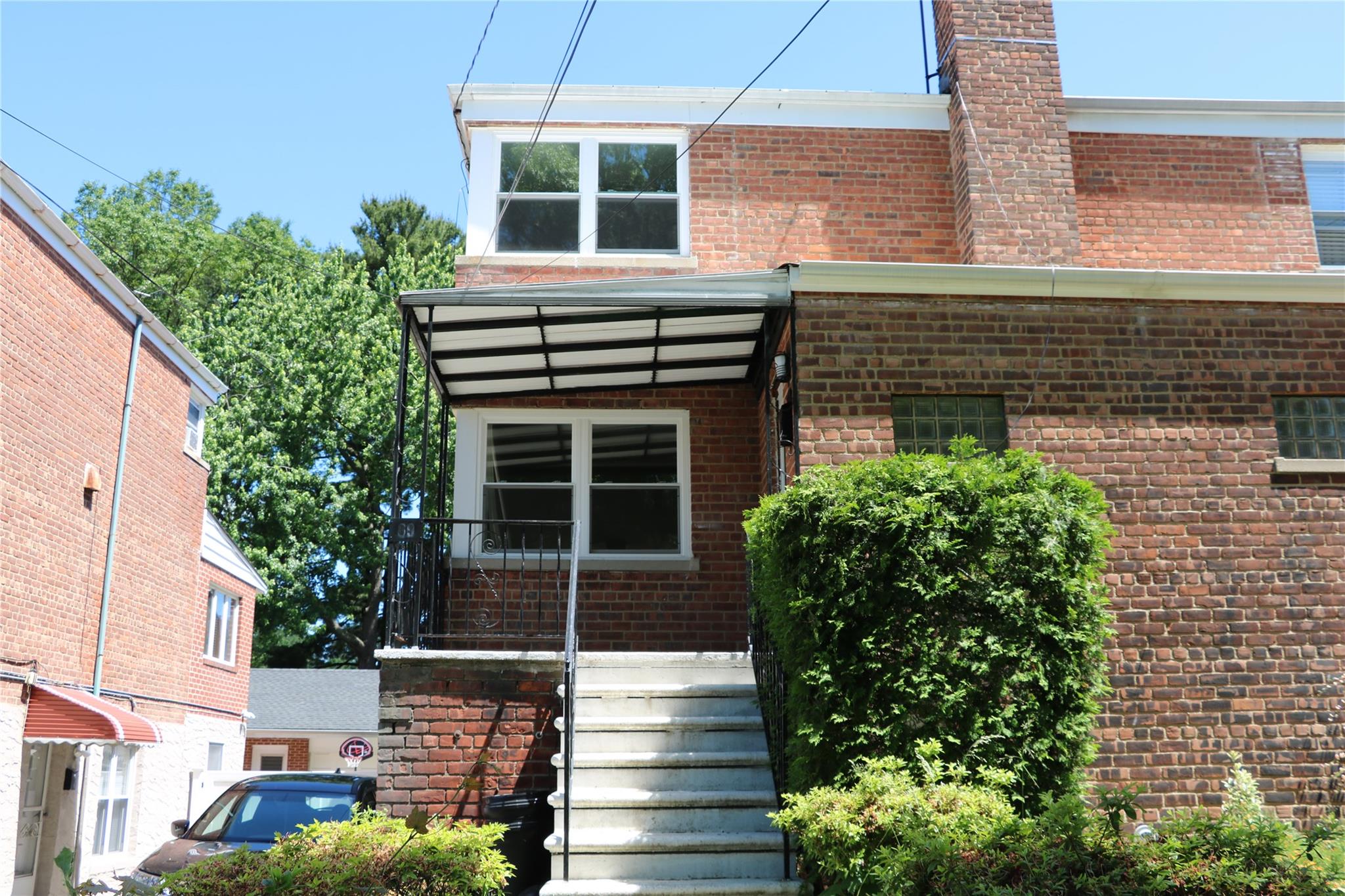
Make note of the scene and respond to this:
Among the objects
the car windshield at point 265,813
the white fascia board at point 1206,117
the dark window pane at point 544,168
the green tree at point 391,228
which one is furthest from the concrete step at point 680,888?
the green tree at point 391,228

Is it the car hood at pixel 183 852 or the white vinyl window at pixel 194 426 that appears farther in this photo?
the white vinyl window at pixel 194 426

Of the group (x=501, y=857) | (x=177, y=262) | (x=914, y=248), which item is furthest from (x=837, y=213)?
(x=177, y=262)

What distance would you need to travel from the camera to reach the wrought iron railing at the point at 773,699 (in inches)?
273

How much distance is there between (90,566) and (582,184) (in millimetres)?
8423

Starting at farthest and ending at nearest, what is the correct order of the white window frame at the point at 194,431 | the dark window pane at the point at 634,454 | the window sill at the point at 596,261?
1. the white window frame at the point at 194,431
2. the window sill at the point at 596,261
3. the dark window pane at the point at 634,454

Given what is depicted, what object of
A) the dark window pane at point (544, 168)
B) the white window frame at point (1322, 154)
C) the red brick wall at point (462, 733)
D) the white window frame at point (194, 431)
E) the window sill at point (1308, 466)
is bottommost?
the red brick wall at point (462, 733)

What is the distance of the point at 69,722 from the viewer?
12.6 meters

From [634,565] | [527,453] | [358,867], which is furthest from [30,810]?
[358,867]

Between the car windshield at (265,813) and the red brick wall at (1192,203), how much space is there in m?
9.14

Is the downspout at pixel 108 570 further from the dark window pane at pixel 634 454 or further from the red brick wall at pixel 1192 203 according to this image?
the red brick wall at pixel 1192 203

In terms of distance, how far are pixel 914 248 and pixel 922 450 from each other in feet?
12.9

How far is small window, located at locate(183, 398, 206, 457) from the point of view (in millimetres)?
18781

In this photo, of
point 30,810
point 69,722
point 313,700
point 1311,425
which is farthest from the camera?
point 313,700

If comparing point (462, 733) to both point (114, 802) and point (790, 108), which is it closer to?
point (790, 108)
